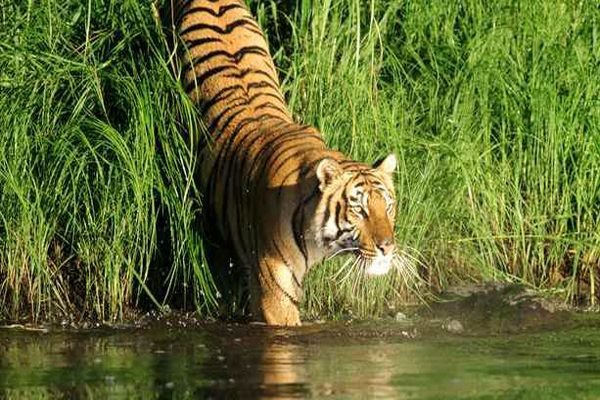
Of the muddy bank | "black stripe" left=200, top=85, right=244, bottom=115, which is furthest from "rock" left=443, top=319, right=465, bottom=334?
"black stripe" left=200, top=85, right=244, bottom=115

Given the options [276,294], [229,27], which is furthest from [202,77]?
[276,294]

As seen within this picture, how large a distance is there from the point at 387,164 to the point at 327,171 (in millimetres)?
382

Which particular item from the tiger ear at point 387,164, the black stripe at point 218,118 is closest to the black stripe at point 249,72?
the black stripe at point 218,118

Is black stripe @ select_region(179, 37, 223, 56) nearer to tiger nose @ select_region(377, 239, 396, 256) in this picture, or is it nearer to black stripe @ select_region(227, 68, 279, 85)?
black stripe @ select_region(227, 68, 279, 85)

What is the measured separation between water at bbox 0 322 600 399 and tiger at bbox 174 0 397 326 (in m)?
0.31

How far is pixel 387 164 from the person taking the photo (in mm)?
8594

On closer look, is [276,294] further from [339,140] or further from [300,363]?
[339,140]

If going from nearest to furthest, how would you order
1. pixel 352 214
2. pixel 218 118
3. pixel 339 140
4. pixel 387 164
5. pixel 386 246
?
pixel 386 246, pixel 352 214, pixel 387 164, pixel 218 118, pixel 339 140

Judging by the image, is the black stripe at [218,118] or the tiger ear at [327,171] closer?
the tiger ear at [327,171]

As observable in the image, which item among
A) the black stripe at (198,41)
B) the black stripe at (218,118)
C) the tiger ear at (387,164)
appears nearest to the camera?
the tiger ear at (387,164)

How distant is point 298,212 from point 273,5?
191 cm

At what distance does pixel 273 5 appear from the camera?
10.0 meters

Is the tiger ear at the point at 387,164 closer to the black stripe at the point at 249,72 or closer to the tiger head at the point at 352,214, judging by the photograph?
the tiger head at the point at 352,214

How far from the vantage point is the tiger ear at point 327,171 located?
832 cm
